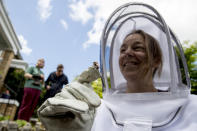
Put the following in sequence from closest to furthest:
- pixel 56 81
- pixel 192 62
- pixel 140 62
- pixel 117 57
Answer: pixel 140 62 → pixel 117 57 → pixel 56 81 → pixel 192 62

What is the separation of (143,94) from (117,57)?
65 centimetres

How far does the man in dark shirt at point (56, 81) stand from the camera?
Result: 4586mm

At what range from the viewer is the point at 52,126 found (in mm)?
1254

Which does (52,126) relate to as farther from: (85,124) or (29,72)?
(29,72)

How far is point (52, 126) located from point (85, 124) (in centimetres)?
25

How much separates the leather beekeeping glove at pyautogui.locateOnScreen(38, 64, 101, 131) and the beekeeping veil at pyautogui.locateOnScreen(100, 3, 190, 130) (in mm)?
191

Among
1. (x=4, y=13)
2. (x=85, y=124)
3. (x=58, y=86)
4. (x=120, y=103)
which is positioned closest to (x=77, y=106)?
(x=85, y=124)

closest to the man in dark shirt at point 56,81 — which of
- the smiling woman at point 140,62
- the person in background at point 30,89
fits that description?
the person in background at point 30,89

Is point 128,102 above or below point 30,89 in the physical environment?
below

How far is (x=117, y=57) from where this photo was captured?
1.83 metres

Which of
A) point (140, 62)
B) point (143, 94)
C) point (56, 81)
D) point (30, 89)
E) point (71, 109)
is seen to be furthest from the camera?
point (56, 81)

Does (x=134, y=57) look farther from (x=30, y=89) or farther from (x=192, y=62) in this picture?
(x=192, y=62)

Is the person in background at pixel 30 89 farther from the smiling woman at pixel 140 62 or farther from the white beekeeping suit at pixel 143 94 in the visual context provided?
the smiling woman at pixel 140 62

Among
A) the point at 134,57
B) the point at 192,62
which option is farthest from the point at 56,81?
the point at 192,62
